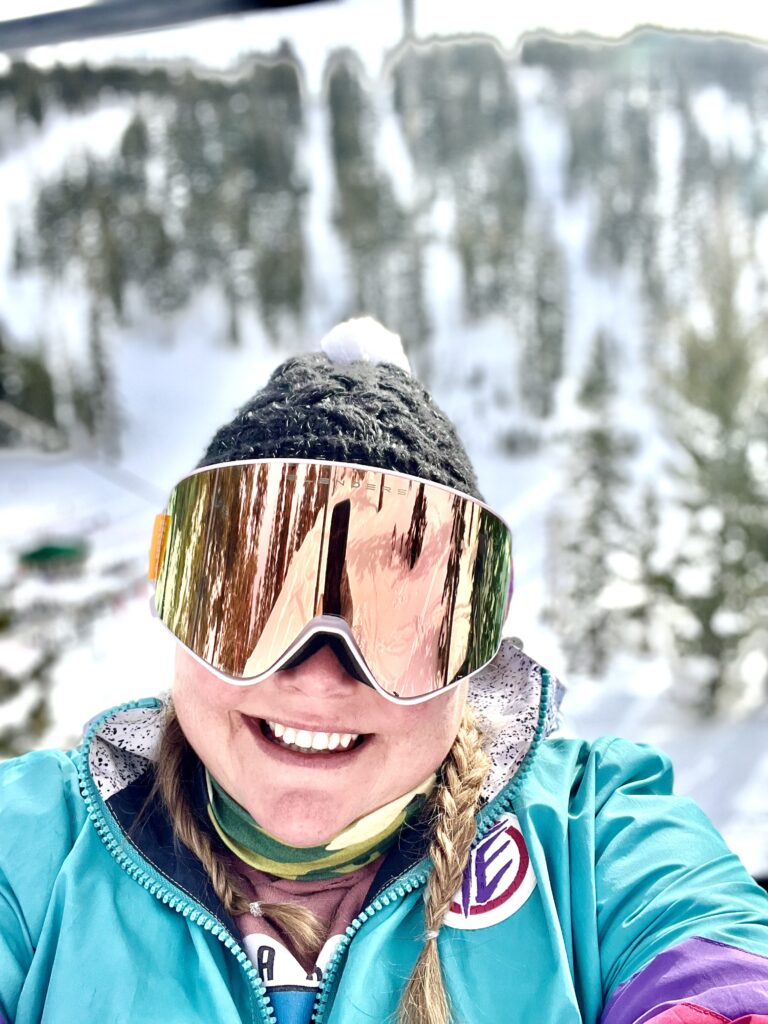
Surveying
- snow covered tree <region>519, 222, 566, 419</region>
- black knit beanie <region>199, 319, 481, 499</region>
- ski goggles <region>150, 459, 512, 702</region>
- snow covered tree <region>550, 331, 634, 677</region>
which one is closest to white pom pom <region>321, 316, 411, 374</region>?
black knit beanie <region>199, 319, 481, 499</region>

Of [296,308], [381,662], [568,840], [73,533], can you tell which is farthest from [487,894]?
[296,308]

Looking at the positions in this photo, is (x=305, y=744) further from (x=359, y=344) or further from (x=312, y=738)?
(x=359, y=344)

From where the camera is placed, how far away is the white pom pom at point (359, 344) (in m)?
1.18

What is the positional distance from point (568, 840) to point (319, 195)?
331 cm

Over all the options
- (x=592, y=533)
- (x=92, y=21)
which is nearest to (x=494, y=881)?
(x=92, y=21)

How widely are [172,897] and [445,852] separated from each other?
0.29 m

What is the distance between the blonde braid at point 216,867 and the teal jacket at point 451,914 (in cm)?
1

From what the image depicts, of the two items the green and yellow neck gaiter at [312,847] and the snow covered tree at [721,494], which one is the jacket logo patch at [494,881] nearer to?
the green and yellow neck gaiter at [312,847]

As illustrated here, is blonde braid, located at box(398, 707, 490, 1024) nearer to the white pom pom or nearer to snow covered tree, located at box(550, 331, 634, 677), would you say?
the white pom pom

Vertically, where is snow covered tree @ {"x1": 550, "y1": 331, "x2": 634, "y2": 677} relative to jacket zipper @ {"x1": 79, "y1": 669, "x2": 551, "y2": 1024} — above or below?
below

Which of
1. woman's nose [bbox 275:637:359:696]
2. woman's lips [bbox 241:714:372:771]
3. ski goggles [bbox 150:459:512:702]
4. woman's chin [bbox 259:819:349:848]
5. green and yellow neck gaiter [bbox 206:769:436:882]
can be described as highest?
ski goggles [bbox 150:459:512:702]

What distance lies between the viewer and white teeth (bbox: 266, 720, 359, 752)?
0.96 metres

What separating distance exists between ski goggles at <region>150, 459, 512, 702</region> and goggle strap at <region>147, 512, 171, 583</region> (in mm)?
66

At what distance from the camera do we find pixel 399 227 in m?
3.82
